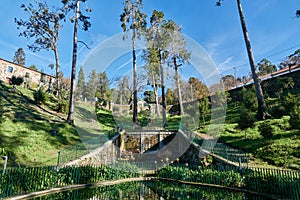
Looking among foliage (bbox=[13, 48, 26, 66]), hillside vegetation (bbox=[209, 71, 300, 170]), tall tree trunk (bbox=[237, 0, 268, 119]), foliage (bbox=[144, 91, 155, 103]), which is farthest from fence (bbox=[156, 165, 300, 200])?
foliage (bbox=[13, 48, 26, 66])

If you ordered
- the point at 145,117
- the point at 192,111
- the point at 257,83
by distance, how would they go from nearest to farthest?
the point at 257,83 < the point at 192,111 < the point at 145,117

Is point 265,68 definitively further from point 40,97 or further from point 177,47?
point 40,97

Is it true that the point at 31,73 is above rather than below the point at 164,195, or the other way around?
above

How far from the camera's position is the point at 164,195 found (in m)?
8.34

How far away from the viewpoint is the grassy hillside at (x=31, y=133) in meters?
11.2

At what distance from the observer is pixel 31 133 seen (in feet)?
44.8

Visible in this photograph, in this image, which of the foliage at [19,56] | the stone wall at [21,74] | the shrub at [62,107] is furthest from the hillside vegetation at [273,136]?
the foliage at [19,56]

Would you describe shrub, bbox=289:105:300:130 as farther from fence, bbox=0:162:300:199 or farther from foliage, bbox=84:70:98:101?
foliage, bbox=84:70:98:101

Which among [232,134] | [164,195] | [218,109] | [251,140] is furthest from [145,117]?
[164,195]

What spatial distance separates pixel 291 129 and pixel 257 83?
419 centimetres

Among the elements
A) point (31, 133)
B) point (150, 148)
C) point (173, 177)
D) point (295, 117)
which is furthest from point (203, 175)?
point (31, 133)

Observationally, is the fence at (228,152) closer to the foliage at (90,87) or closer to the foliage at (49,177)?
the foliage at (49,177)

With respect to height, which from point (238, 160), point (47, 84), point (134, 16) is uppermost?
point (134, 16)

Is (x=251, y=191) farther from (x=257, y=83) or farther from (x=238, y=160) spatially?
(x=257, y=83)
